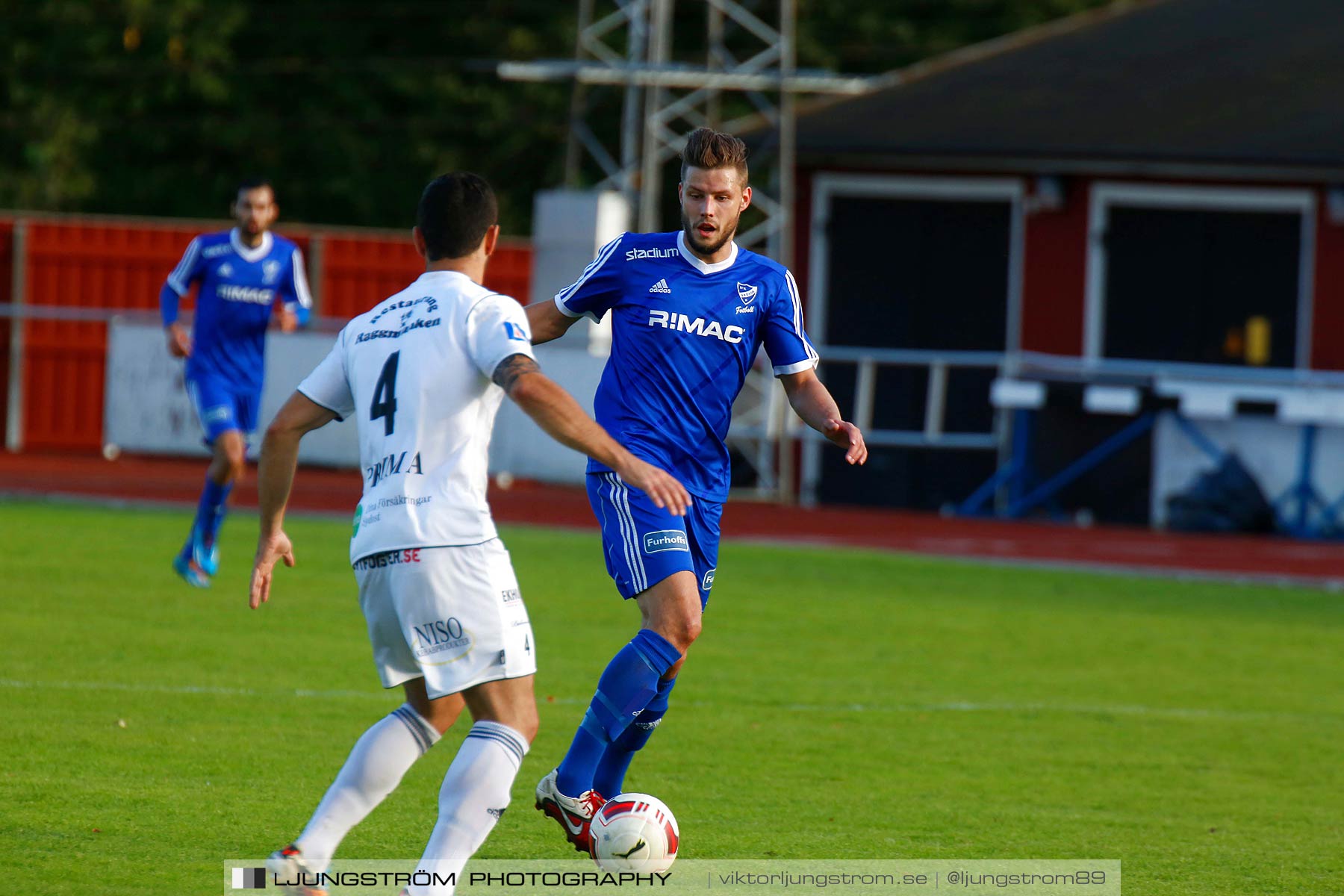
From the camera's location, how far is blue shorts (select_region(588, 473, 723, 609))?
241 inches

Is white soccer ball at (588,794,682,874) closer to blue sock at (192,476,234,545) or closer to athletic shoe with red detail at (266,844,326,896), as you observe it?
athletic shoe with red detail at (266,844,326,896)

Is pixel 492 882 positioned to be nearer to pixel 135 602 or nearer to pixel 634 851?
pixel 634 851

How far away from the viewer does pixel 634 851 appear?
5.64 m

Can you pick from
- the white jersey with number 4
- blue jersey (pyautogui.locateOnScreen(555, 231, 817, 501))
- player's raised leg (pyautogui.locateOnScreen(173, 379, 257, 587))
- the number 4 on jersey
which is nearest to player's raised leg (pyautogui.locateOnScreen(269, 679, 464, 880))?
the white jersey with number 4

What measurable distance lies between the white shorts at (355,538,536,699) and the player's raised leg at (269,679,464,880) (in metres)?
0.15

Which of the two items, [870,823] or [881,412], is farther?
[881,412]

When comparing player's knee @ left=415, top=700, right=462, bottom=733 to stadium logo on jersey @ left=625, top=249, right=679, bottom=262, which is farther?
stadium logo on jersey @ left=625, top=249, right=679, bottom=262

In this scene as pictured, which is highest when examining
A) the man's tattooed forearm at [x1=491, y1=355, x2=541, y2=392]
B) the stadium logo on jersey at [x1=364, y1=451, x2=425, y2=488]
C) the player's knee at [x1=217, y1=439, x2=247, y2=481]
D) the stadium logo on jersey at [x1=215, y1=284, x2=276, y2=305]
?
the stadium logo on jersey at [x1=215, y1=284, x2=276, y2=305]

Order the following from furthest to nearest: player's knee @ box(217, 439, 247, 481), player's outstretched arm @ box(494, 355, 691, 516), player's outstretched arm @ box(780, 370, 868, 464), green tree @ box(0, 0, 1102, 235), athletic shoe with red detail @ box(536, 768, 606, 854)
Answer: green tree @ box(0, 0, 1102, 235) < player's knee @ box(217, 439, 247, 481) < player's outstretched arm @ box(780, 370, 868, 464) < athletic shoe with red detail @ box(536, 768, 606, 854) < player's outstretched arm @ box(494, 355, 691, 516)

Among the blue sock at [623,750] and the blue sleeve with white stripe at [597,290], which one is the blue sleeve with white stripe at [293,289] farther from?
the blue sock at [623,750]

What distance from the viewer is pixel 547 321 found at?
21.3ft

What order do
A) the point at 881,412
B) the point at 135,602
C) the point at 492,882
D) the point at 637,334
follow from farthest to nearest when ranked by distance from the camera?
the point at 881,412 → the point at 135,602 → the point at 637,334 → the point at 492,882

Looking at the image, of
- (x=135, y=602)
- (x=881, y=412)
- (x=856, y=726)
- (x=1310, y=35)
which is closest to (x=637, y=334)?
(x=856, y=726)

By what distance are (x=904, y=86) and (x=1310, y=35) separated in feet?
16.7
